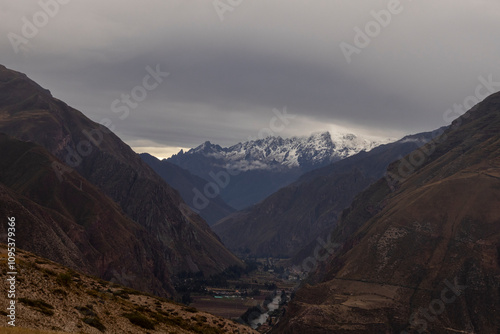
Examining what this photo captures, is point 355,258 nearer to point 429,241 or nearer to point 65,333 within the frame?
point 429,241

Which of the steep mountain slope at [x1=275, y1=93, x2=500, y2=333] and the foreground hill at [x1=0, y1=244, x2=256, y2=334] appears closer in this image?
the foreground hill at [x1=0, y1=244, x2=256, y2=334]

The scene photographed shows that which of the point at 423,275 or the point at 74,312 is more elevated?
the point at 74,312

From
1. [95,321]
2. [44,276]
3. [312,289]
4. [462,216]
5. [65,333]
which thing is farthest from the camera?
[462,216]

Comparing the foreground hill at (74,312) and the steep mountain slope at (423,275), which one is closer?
the foreground hill at (74,312)

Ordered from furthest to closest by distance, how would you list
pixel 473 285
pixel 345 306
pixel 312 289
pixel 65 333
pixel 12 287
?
pixel 312 289 < pixel 473 285 < pixel 345 306 < pixel 12 287 < pixel 65 333

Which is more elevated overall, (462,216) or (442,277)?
(462,216)

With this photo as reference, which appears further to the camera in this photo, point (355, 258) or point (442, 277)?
point (355, 258)

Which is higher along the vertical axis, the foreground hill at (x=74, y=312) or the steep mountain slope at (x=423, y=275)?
the foreground hill at (x=74, y=312)

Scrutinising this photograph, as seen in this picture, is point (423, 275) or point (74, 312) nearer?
point (74, 312)

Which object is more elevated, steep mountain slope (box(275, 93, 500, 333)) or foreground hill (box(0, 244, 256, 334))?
foreground hill (box(0, 244, 256, 334))

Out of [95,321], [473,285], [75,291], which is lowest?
[473,285]

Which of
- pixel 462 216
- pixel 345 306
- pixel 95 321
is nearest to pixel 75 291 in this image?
pixel 95 321
